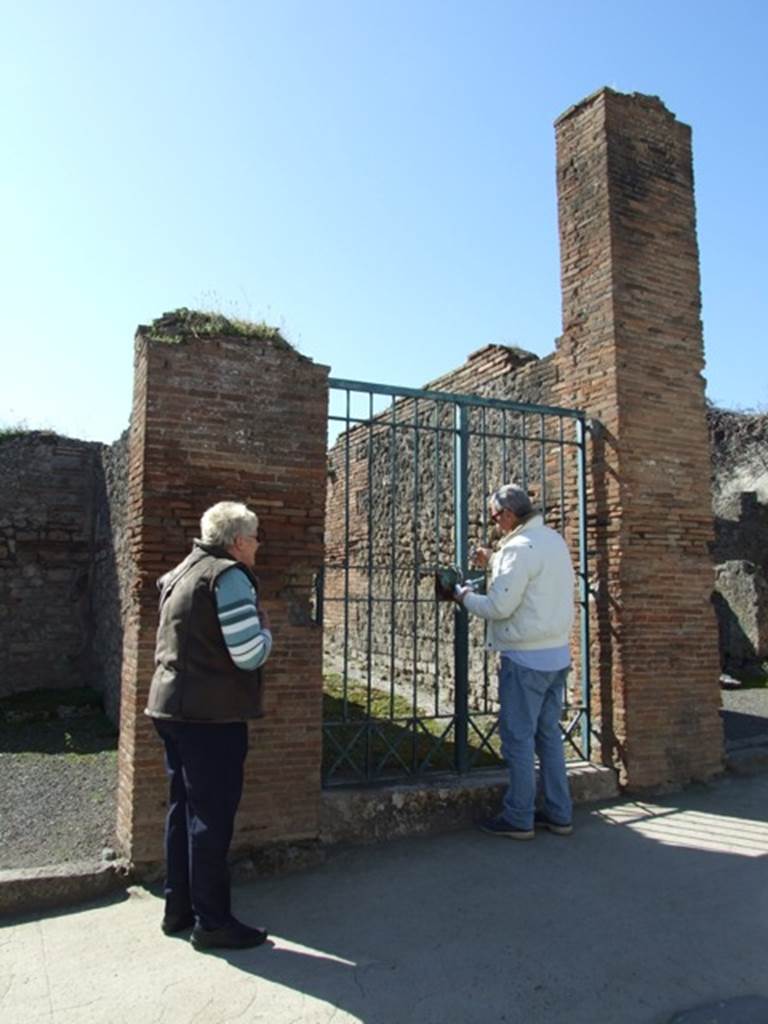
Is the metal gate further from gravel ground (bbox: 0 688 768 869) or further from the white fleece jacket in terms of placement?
gravel ground (bbox: 0 688 768 869)

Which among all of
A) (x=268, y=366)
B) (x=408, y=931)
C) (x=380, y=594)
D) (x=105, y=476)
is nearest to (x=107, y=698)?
(x=105, y=476)

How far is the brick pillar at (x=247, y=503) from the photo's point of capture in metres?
4.40

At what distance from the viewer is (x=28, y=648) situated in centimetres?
1018

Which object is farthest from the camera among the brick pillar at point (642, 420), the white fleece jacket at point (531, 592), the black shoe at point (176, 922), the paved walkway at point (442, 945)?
the brick pillar at point (642, 420)

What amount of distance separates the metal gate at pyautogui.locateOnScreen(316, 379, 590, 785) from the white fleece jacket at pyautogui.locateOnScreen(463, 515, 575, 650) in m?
0.60

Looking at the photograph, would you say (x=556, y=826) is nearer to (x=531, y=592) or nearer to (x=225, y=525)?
(x=531, y=592)

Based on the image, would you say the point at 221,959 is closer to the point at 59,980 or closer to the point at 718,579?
the point at 59,980

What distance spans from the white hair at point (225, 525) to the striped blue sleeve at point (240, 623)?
22cm

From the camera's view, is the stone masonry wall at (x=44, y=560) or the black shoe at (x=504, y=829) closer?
the black shoe at (x=504, y=829)

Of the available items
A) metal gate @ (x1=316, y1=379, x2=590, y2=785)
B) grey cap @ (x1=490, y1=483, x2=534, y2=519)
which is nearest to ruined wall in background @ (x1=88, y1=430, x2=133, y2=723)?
metal gate @ (x1=316, y1=379, x2=590, y2=785)

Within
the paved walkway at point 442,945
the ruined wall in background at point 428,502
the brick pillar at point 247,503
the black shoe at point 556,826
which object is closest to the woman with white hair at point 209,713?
the paved walkway at point 442,945

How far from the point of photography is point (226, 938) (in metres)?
3.38

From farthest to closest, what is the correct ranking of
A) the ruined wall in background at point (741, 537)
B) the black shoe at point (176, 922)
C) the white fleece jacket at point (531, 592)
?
the ruined wall in background at point (741, 537) < the white fleece jacket at point (531, 592) < the black shoe at point (176, 922)

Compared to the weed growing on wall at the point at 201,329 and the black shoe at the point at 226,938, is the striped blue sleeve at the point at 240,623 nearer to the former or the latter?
the black shoe at the point at 226,938
